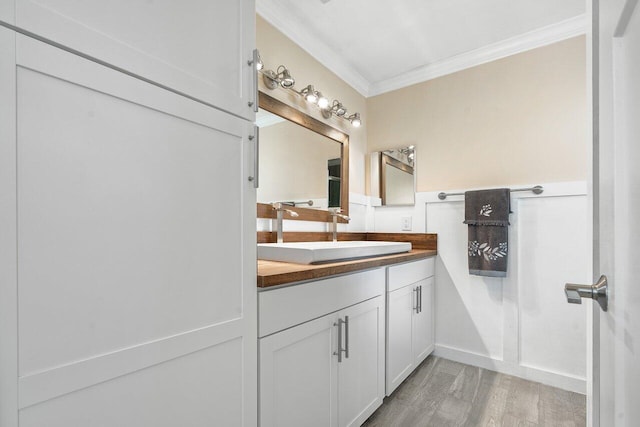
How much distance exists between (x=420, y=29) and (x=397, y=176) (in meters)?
1.07

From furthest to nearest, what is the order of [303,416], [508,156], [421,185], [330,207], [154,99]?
[421,185] → [330,207] → [508,156] → [303,416] → [154,99]

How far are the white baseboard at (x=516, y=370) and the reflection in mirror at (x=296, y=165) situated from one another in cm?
142

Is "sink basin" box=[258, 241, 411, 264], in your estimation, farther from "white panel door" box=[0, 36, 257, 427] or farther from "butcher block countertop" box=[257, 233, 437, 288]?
"white panel door" box=[0, 36, 257, 427]

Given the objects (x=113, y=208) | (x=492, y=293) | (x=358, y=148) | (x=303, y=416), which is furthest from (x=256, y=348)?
(x=358, y=148)

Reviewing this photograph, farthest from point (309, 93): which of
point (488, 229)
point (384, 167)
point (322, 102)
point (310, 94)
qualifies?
point (488, 229)

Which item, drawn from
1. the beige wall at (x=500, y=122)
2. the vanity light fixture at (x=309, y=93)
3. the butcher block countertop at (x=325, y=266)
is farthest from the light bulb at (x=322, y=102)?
the butcher block countertop at (x=325, y=266)

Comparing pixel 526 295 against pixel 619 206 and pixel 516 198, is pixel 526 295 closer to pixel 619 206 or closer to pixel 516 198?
pixel 516 198

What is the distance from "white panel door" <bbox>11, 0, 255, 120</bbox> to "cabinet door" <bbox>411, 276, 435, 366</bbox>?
1687 millimetres

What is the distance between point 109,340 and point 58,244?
0.76ft

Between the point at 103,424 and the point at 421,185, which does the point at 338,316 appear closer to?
the point at 103,424

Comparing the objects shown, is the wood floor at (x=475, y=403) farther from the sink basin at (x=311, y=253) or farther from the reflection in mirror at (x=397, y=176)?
the reflection in mirror at (x=397, y=176)

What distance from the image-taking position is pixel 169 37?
798mm

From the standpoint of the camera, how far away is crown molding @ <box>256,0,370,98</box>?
1.80m

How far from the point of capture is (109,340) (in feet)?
2.21
